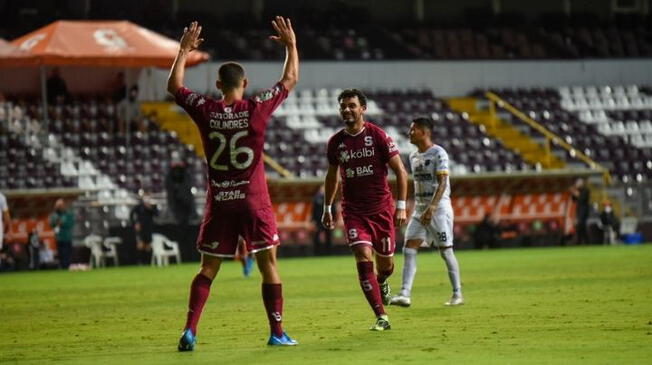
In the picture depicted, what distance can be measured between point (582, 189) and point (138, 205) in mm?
12312

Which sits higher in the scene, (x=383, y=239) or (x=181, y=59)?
(x=181, y=59)

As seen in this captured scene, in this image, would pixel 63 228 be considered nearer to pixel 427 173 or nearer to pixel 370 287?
pixel 427 173

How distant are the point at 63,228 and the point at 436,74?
1936 cm

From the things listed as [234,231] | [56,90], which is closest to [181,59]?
[234,231]

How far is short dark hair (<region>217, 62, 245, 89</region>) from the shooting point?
36.3 feet

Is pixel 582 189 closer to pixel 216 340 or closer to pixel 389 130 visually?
pixel 389 130

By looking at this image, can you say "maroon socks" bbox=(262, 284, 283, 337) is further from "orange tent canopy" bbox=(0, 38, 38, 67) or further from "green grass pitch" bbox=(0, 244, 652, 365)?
"orange tent canopy" bbox=(0, 38, 38, 67)

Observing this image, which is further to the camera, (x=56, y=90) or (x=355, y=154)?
(x=56, y=90)

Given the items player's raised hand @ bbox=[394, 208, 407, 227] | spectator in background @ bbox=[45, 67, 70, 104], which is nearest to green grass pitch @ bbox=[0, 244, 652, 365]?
player's raised hand @ bbox=[394, 208, 407, 227]

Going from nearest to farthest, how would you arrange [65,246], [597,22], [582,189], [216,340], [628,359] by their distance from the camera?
[628,359] → [216,340] → [65,246] → [582,189] → [597,22]

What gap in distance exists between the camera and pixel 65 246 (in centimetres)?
3198

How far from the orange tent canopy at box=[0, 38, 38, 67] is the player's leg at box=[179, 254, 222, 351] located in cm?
2400

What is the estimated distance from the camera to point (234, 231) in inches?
444

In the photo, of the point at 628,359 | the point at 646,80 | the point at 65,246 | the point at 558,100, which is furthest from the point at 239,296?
the point at 646,80
